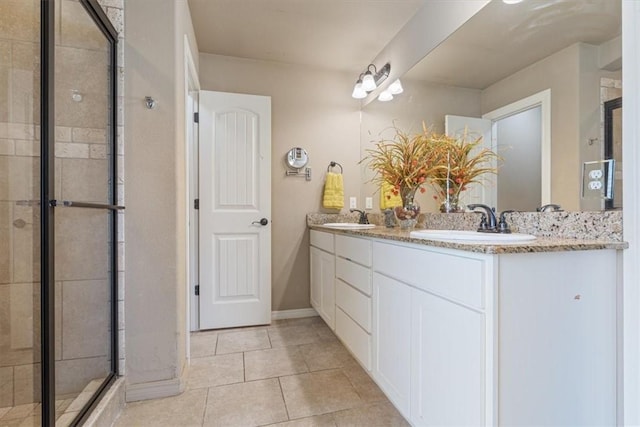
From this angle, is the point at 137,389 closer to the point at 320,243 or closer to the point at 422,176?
the point at 320,243

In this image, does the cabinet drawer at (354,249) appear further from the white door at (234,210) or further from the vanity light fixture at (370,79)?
the vanity light fixture at (370,79)

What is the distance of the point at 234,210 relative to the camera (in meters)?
2.68

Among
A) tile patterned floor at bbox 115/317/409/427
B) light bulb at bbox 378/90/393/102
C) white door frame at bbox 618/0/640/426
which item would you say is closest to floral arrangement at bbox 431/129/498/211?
white door frame at bbox 618/0/640/426

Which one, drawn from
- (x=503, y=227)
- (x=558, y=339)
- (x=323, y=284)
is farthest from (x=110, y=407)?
(x=503, y=227)

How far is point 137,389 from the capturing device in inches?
64.1

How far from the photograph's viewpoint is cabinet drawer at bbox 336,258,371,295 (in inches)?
64.7

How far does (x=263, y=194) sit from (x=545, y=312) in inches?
86.9

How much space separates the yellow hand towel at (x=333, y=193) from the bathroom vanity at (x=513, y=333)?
1674mm

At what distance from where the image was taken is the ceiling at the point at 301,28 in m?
2.12

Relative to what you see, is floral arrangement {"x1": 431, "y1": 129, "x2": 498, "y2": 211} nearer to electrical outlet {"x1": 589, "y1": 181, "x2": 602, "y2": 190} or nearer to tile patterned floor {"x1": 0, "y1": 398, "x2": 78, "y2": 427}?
electrical outlet {"x1": 589, "y1": 181, "x2": 602, "y2": 190}

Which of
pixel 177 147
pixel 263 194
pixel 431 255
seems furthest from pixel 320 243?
pixel 431 255

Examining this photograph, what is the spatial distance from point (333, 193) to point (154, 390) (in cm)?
198

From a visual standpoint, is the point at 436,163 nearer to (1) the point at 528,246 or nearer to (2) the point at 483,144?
(2) the point at 483,144

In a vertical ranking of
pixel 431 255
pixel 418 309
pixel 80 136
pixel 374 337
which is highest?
pixel 80 136
